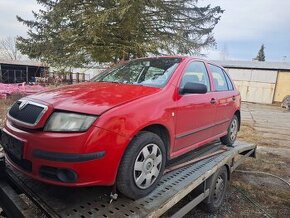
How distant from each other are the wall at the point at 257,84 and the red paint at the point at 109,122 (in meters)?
26.9

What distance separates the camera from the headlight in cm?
232

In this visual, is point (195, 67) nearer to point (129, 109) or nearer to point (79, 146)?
point (129, 109)

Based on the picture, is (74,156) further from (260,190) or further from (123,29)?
(123,29)

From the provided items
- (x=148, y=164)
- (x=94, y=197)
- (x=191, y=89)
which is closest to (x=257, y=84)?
(x=191, y=89)

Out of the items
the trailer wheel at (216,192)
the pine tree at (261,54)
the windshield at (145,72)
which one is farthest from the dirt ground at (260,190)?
the pine tree at (261,54)

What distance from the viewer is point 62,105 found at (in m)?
2.46

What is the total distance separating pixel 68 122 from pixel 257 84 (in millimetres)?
28781

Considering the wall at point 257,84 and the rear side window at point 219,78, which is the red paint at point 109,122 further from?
the wall at point 257,84

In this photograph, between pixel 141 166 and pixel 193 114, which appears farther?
pixel 193 114

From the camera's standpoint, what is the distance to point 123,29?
12.6 metres

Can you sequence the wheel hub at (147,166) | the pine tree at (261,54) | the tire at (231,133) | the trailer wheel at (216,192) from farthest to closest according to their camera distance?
the pine tree at (261,54)
the tire at (231,133)
the trailer wheel at (216,192)
the wheel hub at (147,166)

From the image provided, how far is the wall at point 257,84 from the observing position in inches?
1098

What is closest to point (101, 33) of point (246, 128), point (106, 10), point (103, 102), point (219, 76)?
point (106, 10)

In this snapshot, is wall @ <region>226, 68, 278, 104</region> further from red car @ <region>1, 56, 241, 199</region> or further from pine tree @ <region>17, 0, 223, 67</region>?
red car @ <region>1, 56, 241, 199</region>
